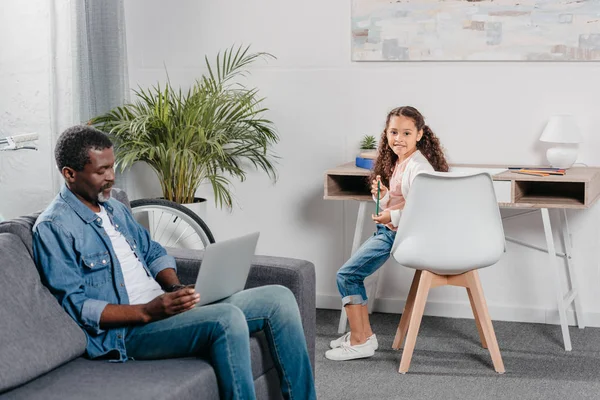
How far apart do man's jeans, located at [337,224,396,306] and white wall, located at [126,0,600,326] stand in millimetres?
769

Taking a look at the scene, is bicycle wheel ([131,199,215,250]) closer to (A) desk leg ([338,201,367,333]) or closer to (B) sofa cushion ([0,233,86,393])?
(A) desk leg ([338,201,367,333])

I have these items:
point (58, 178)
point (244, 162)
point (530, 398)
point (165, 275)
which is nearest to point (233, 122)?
point (244, 162)

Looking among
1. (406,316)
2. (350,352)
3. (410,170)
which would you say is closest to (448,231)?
(410,170)

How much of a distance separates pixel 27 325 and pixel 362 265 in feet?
5.37

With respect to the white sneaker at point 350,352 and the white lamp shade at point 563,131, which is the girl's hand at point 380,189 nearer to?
the white sneaker at point 350,352

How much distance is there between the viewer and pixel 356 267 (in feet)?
11.8

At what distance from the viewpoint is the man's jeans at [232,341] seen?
238 cm

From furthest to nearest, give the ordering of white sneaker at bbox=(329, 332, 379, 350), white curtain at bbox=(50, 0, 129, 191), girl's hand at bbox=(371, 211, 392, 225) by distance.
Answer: white curtain at bbox=(50, 0, 129, 191)
white sneaker at bbox=(329, 332, 379, 350)
girl's hand at bbox=(371, 211, 392, 225)

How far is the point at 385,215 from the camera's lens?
354 centimetres

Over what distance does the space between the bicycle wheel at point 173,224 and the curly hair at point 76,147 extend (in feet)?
5.00

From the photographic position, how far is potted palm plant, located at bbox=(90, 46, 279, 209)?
408 centimetres

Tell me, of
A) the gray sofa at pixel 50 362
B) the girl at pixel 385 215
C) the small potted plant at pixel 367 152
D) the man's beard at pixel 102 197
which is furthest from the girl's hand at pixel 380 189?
the man's beard at pixel 102 197

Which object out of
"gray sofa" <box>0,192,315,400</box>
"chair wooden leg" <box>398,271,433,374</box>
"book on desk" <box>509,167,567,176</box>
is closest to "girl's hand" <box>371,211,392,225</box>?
"chair wooden leg" <box>398,271,433,374</box>

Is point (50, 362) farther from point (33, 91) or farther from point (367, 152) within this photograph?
point (367, 152)
